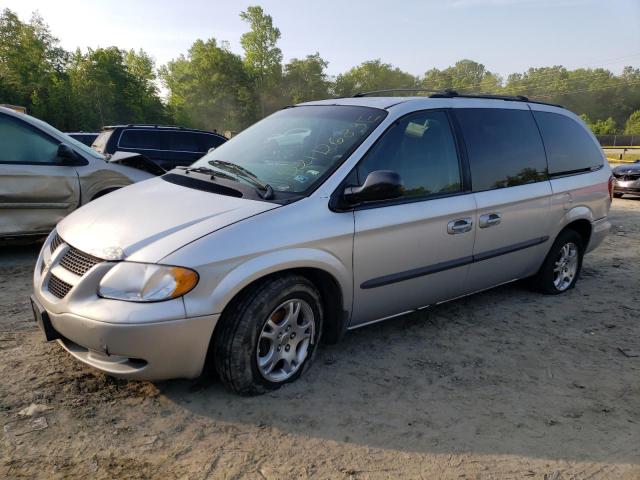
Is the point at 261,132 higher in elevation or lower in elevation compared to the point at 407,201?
higher

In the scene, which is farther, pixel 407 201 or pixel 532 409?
pixel 407 201

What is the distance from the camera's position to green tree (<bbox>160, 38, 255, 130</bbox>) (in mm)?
76625

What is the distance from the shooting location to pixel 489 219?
3.85 m

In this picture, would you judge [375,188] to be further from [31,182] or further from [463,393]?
[31,182]

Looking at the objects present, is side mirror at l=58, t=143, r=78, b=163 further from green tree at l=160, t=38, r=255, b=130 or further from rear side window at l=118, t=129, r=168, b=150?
green tree at l=160, t=38, r=255, b=130

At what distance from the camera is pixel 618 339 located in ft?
13.1

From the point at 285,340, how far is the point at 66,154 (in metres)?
4.03

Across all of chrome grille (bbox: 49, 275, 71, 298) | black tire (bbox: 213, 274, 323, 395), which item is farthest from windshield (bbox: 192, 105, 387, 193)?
chrome grille (bbox: 49, 275, 71, 298)

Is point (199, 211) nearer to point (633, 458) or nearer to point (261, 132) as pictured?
point (261, 132)

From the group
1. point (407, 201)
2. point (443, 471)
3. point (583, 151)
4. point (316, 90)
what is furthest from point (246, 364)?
point (316, 90)

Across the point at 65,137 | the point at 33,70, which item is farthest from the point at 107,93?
the point at 65,137

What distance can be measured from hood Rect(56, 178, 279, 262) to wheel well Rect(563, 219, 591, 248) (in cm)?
346

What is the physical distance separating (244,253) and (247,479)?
1.08 m

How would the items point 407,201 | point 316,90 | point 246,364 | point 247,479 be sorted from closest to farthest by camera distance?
point 247,479 < point 246,364 < point 407,201 < point 316,90
